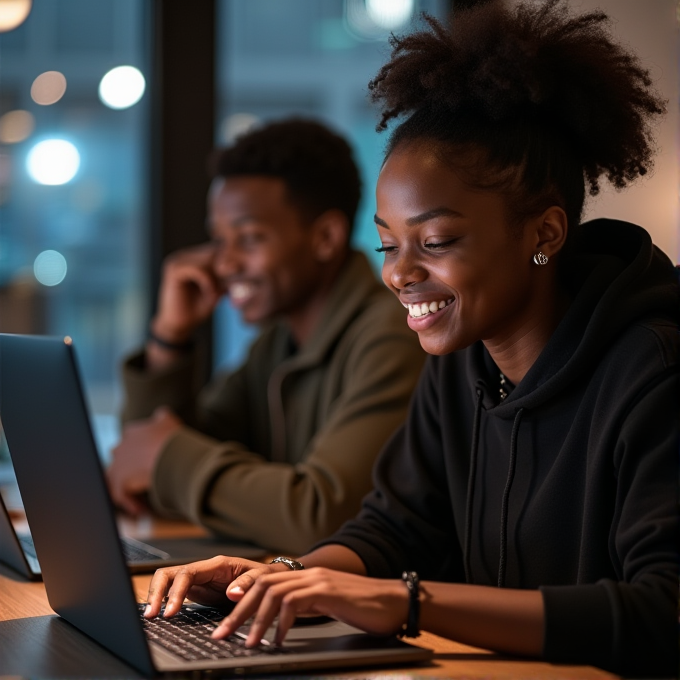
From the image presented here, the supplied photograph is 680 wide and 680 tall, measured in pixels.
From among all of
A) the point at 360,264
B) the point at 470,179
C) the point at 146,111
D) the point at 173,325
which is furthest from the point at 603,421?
the point at 146,111

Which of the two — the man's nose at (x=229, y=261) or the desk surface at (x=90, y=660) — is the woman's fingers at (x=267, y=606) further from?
the man's nose at (x=229, y=261)

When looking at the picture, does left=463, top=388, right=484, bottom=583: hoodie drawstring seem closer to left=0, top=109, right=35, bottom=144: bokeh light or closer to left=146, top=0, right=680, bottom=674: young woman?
left=146, top=0, right=680, bottom=674: young woman

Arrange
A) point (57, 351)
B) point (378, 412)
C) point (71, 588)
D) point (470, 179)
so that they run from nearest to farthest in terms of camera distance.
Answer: point (57, 351) → point (71, 588) → point (470, 179) → point (378, 412)

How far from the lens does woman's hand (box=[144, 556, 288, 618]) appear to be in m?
0.97

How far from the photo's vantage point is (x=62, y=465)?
0.84 meters

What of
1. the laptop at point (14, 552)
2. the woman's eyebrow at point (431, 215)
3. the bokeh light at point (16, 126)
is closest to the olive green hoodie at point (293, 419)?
the laptop at point (14, 552)

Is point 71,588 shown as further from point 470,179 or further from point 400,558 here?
point 470,179

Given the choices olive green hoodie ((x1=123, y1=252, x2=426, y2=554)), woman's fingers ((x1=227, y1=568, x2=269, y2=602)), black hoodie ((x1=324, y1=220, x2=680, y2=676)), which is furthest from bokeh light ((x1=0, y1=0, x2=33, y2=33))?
woman's fingers ((x1=227, y1=568, x2=269, y2=602))

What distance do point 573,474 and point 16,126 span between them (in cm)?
207

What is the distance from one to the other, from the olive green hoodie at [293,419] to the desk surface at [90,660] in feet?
1.69

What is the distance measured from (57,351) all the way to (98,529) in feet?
0.49

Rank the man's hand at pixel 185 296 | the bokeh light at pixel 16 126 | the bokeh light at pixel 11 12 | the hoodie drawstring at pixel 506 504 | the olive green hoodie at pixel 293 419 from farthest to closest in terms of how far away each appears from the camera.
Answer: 1. the bokeh light at pixel 16 126
2. the man's hand at pixel 185 296
3. the bokeh light at pixel 11 12
4. the olive green hoodie at pixel 293 419
5. the hoodie drawstring at pixel 506 504

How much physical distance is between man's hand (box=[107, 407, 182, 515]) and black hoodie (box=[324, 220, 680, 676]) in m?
0.59

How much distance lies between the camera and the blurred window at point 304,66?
117 inches
